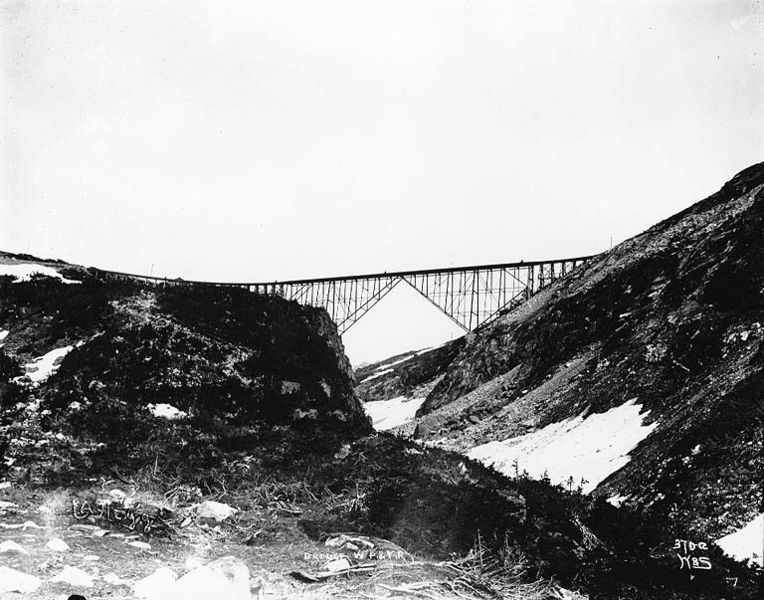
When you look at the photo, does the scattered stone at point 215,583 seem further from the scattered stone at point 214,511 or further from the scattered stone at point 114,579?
the scattered stone at point 214,511

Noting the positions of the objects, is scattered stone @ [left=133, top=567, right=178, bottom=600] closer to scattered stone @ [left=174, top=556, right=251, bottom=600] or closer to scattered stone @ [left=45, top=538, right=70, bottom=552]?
scattered stone @ [left=174, top=556, right=251, bottom=600]

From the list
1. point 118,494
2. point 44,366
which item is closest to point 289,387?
point 44,366

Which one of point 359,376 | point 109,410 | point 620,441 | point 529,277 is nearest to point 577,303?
point 529,277

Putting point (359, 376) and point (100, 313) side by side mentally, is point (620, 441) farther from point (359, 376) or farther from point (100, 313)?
point (359, 376)

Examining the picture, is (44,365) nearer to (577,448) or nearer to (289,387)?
(289,387)

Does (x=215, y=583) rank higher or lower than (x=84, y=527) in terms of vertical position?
lower

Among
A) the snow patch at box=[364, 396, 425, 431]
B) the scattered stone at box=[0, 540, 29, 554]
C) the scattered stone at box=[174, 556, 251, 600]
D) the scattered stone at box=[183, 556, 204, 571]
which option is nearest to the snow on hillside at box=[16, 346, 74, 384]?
the scattered stone at box=[0, 540, 29, 554]

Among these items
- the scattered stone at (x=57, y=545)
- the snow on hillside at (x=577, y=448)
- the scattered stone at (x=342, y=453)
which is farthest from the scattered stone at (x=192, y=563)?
the snow on hillside at (x=577, y=448)
